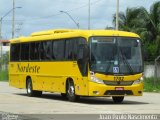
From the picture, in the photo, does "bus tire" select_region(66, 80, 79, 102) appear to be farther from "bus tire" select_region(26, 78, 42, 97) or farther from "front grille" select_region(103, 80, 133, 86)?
"bus tire" select_region(26, 78, 42, 97)

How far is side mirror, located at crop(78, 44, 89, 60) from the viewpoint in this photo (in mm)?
23406

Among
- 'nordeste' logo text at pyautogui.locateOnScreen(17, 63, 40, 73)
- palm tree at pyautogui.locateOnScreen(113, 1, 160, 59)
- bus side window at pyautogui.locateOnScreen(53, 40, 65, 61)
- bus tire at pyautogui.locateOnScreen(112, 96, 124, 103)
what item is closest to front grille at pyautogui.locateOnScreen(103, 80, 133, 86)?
bus tire at pyautogui.locateOnScreen(112, 96, 124, 103)

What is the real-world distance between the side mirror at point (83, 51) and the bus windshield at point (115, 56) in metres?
0.21

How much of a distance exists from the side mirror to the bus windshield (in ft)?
0.69

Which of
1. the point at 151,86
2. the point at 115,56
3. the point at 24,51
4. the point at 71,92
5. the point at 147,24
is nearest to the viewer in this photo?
the point at 115,56

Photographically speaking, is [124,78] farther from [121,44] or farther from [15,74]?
[15,74]

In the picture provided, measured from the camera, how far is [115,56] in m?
23.6

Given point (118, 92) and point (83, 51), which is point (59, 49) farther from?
point (118, 92)

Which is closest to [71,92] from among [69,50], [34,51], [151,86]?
[69,50]

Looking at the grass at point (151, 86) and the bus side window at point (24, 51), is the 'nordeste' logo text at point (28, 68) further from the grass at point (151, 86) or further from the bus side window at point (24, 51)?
the grass at point (151, 86)

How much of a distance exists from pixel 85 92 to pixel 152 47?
39.2 m

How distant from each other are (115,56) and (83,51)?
53.0 inches

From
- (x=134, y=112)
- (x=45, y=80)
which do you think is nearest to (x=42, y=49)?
(x=45, y=80)

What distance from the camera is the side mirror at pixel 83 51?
23.4 m
